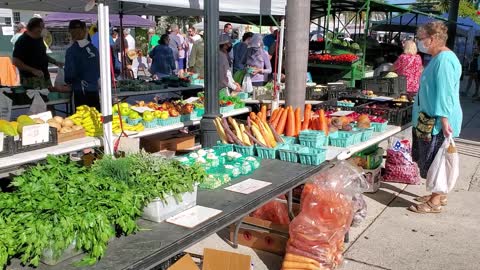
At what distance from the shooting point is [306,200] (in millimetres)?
3383

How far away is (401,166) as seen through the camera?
5.70m

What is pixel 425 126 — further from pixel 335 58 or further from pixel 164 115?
pixel 335 58

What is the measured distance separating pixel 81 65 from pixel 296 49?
2.63 meters

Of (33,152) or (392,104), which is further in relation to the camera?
(392,104)

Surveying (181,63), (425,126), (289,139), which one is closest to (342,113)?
(425,126)

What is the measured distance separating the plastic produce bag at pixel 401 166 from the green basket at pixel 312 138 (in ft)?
7.75

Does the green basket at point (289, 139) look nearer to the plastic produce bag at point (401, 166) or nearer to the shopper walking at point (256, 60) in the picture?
the plastic produce bag at point (401, 166)

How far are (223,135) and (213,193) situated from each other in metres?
0.97

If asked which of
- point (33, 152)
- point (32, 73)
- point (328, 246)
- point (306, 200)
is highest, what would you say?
point (32, 73)

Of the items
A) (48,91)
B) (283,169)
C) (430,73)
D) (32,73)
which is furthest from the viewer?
(32,73)

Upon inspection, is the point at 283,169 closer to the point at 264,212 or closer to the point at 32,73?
the point at 264,212

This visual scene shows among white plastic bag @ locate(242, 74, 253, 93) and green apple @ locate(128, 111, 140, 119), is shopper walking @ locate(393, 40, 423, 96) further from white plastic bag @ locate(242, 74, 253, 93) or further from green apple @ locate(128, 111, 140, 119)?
green apple @ locate(128, 111, 140, 119)

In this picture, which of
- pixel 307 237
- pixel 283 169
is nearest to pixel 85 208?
pixel 283 169

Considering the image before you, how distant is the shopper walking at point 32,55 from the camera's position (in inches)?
263
